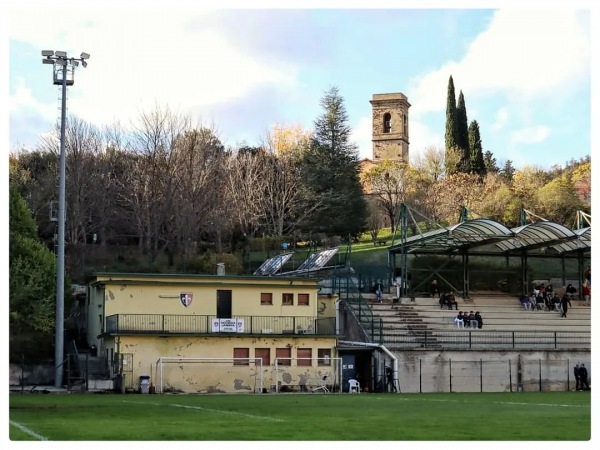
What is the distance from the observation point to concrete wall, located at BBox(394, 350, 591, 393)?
1849 inches

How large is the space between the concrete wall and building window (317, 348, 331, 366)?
3.08m

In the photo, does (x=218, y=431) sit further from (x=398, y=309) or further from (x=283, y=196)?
(x=283, y=196)

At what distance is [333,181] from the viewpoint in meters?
87.1

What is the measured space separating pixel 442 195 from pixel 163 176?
30497mm

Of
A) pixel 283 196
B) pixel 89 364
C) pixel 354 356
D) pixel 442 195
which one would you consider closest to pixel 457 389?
pixel 354 356

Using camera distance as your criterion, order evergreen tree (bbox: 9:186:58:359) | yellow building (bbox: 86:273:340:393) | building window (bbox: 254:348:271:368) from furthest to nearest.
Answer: evergreen tree (bbox: 9:186:58:359) → building window (bbox: 254:348:271:368) → yellow building (bbox: 86:273:340:393)

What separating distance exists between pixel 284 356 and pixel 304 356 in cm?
92

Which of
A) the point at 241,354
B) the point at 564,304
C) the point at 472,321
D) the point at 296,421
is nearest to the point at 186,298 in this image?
the point at 241,354

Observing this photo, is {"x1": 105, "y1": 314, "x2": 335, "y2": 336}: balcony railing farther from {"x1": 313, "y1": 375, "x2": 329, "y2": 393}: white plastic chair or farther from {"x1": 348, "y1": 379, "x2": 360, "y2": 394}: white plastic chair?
{"x1": 348, "y1": 379, "x2": 360, "y2": 394}: white plastic chair

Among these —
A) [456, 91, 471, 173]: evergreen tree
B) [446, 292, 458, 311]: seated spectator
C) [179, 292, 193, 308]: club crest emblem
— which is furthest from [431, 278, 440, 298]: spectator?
[456, 91, 471, 173]: evergreen tree

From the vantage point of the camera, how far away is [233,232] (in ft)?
264

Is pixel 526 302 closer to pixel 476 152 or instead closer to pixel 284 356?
pixel 284 356

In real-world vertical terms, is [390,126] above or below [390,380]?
above

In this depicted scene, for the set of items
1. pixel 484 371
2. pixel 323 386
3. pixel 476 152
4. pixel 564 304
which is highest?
pixel 476 152
